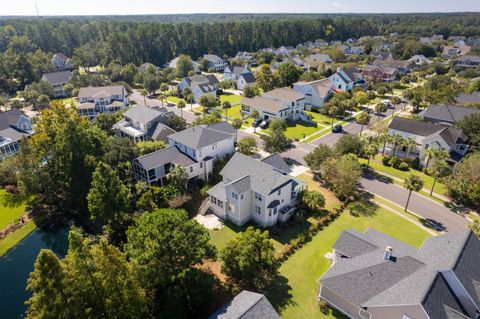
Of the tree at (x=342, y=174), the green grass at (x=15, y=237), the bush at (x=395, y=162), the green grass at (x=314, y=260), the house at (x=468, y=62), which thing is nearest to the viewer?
the green grass at (x=314, y=260)

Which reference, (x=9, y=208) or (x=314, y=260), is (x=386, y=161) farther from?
(x=9, y=208)

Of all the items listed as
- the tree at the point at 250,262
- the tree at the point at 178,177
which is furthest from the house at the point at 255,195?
the tree at the point at 250,262

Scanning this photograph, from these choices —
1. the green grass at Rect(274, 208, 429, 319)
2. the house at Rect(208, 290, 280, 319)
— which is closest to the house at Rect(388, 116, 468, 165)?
the green grass at Rect(274, 208, 429, 319)

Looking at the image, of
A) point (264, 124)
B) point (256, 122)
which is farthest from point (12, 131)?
point (264, 124)

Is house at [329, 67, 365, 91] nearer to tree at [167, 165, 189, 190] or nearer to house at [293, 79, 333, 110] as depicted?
house at [293, 79, 333, 110]

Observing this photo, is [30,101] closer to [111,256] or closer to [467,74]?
[111,256]

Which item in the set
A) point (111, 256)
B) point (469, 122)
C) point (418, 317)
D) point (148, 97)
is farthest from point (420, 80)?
point (111, 256)

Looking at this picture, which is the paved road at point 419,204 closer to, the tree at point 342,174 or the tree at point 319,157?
the tree at point 342,174
